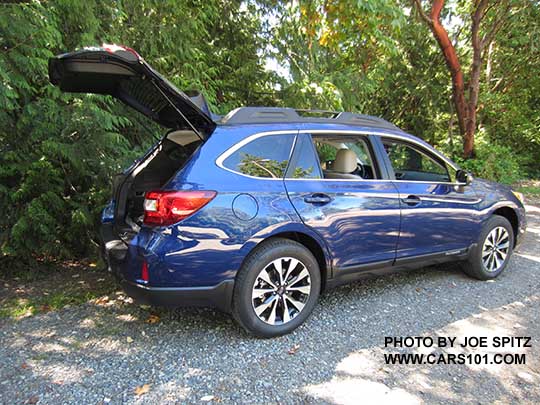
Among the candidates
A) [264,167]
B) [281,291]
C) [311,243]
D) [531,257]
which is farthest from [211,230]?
[531,257]

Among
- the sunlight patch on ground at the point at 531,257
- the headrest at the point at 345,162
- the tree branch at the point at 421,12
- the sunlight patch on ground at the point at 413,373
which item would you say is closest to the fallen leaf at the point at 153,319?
the sunlight patch on ground at the point at 413,373

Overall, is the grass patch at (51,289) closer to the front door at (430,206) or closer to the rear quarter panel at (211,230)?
the rear quarter panel at (211,230)

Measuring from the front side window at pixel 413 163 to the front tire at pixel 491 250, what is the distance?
78cm

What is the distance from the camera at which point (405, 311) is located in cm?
346

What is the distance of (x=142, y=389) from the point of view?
2381mm

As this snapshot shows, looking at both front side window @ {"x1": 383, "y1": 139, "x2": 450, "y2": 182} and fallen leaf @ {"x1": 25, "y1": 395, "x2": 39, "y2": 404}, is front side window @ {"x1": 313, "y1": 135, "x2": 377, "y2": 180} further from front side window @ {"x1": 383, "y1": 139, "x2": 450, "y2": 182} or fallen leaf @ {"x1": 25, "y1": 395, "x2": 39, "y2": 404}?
fallen leaf @ {"x1": 25, "y1": 395, "x2": 39, "y2": 404}

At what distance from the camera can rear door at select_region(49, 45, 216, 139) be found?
2.56 m

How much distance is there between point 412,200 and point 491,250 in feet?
4.51

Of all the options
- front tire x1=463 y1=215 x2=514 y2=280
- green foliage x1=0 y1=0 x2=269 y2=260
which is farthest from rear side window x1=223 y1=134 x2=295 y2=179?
front tire x1=463 y1=215 x2=514 y2=280

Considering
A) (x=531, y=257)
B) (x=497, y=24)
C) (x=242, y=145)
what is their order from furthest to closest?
(x=497, y=24) → (x=531, y=257) → (x=242, y=145)

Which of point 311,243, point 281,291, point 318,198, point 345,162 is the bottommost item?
point 281,291

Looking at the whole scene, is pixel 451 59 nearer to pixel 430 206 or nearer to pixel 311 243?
pixel 430 206

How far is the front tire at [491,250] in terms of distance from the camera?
410 centimetres

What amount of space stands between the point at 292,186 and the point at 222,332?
130 centimetres
